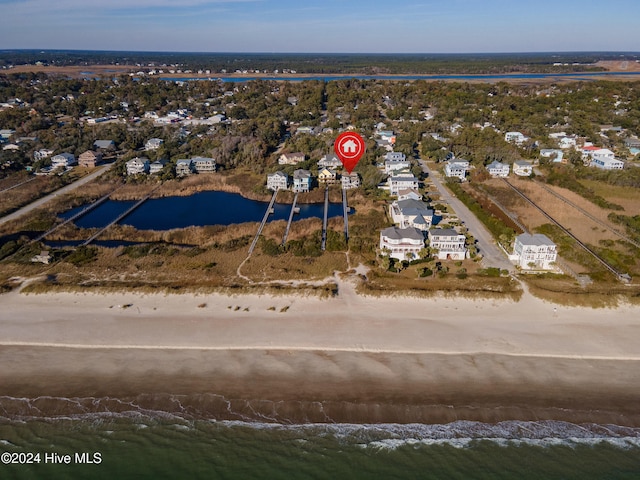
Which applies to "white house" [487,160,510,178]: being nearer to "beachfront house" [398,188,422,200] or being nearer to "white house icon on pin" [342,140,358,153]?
"beachfront house" [398,188,422,200]

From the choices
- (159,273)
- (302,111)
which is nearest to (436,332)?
(159,273)

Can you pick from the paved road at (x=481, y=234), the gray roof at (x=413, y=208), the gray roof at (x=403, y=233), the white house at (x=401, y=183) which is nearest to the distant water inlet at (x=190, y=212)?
the white house at (x=401, y=183)

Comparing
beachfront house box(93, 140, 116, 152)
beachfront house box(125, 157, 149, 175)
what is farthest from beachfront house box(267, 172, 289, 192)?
beachfront house box(93, 140, 116, 152)

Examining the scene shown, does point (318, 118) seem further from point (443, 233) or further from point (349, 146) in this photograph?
point (443, 233)

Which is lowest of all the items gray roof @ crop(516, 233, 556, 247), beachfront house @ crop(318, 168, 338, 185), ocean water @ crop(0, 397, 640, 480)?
ocean water @ crop(0, 397, 640, 480)

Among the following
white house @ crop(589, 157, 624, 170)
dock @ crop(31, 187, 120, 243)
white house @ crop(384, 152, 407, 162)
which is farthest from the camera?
white house @ crop(384, 152, 407, 162)

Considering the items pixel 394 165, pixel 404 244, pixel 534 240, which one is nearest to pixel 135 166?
pixel 394 165

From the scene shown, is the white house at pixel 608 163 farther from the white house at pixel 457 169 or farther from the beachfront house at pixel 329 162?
the beachfront house at pixel 329 162
